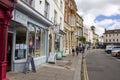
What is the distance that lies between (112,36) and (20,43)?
114079 mm

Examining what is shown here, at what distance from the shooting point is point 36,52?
1727cm

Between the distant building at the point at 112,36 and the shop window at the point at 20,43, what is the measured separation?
354 ft

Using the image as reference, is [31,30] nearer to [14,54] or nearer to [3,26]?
[14,54]

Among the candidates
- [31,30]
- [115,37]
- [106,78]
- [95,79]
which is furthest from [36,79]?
[115,37]

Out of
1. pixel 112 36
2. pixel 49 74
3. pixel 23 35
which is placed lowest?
pixel 49 74

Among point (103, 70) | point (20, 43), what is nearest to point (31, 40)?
point (20, 43)

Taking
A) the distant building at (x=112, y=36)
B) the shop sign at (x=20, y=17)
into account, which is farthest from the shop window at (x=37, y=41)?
the distant building at (x=112, y=36)

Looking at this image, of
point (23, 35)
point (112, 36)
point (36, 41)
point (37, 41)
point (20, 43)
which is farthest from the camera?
point (112, 36)

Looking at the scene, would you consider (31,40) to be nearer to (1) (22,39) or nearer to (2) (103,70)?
(1) (22,39)

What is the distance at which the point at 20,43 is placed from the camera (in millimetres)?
13781

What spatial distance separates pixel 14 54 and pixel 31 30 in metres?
3.17

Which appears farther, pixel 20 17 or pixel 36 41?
pixel 36 41

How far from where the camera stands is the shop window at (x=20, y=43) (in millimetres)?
13430

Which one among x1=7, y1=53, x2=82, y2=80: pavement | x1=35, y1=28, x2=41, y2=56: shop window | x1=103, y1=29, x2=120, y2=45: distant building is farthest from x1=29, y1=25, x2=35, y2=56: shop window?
x1=103, y1=29, x2=120, y2=45: distant building
